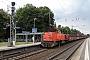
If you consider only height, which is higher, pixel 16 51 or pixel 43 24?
pixel 43 24

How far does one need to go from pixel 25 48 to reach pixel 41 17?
200 ft

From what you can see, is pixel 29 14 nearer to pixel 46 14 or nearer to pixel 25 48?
pixel 46 14

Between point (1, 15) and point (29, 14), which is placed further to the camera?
point (29, 14)

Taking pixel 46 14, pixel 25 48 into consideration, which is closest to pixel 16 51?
pixel 25 48

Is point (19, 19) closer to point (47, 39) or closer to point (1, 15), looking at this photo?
point (1, 15)

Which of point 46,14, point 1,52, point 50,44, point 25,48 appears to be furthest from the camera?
point 46,14

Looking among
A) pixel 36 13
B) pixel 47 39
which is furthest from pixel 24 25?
pixel 47 39

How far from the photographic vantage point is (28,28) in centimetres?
8694

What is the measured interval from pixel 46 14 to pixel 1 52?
7261 cm

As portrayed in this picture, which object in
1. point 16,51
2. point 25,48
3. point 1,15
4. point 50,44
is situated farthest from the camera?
point 1,15

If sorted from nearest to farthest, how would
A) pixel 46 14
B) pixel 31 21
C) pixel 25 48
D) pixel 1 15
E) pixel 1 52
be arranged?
pixel 1 52
pixel 25 48
pixel 1 15
pixel 31 21
pixel 46 14

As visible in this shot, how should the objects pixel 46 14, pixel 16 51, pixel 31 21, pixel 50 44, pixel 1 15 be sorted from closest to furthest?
pixel 16 51 < pixel 50 44 < pixel 1 15 < pixel 31 21 < pixel 46 14

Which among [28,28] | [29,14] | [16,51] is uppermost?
[29,14]

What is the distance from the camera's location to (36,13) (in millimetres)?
89750
